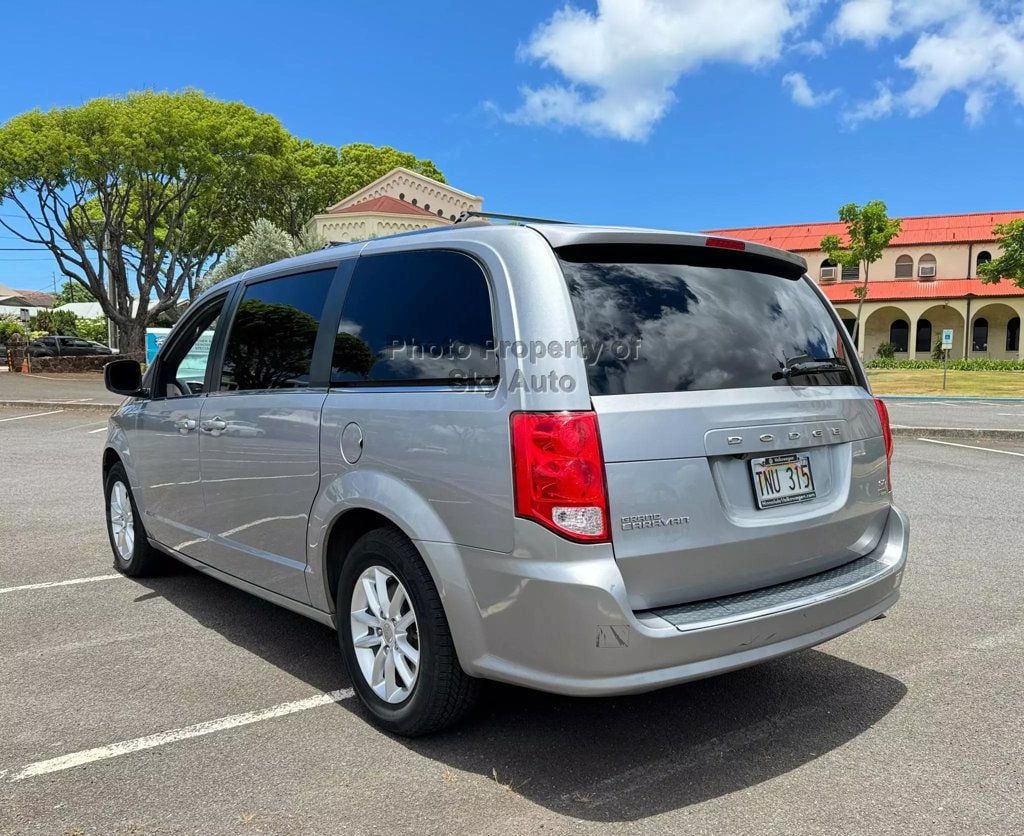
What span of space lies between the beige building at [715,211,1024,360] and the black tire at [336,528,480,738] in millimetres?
49418

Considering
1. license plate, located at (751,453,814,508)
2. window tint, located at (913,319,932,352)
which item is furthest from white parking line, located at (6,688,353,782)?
window tint, located at (913,319,932,352)

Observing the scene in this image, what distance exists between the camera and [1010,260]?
4097 cm

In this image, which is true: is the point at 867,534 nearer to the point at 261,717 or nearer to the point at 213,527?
the point at 261,717

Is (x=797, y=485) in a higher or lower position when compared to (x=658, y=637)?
higher

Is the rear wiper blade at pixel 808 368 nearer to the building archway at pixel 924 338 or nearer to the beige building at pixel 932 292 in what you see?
the beige building at pixel 932 292

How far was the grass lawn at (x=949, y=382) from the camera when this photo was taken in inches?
1139

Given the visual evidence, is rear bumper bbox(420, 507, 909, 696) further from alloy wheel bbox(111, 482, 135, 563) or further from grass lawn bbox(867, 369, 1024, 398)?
grass lawn bbox(867, 369, 1024, 398)

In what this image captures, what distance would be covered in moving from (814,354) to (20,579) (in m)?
5.03

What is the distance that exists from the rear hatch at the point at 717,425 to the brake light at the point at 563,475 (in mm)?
49

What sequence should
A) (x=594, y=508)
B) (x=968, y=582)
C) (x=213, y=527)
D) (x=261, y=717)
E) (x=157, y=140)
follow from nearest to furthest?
(x=594, y=508) → (x=261, y=717) → (x=213, y=527) → (x=968, y=582) → (x=157, y=140)

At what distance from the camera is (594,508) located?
2654mm

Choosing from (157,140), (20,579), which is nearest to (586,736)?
(20,579)

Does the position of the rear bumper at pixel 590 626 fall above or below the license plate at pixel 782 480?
below

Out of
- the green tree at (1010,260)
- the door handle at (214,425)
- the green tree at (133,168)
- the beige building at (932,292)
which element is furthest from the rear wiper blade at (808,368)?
the beige building at (932,292)
